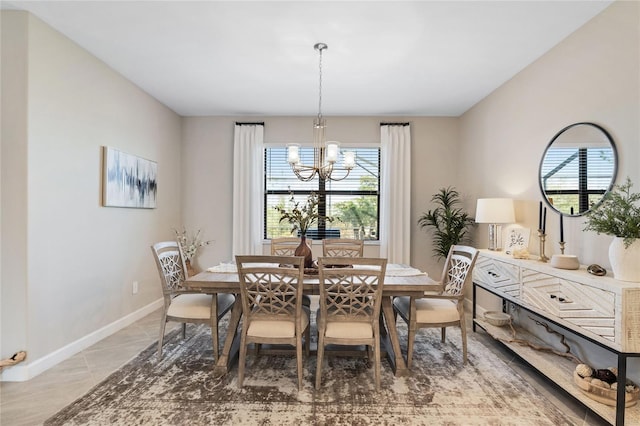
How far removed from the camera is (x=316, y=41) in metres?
2.87

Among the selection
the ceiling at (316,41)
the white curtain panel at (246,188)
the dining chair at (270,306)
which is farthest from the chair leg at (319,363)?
the white curtain panel at (246,188)

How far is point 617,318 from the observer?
182cm

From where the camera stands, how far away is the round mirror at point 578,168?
2.40m

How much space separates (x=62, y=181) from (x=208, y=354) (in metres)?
1.99

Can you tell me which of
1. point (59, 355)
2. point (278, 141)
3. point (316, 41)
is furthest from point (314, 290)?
point (278, 141)

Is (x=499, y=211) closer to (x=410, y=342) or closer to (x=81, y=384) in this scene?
(x=410, y=342)

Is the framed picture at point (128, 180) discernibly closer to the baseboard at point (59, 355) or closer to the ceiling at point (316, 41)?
the ceiling at point (316, 41)

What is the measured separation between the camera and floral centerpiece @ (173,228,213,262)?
16.0 feet

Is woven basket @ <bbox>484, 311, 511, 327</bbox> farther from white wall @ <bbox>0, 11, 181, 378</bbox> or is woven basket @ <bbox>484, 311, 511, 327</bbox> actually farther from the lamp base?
white wall @ <bbox>0, 11, 181, 378</bbox>

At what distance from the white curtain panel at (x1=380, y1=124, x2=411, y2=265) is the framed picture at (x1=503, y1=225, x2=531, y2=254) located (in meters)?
1.61

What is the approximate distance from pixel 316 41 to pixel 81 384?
10.9ft

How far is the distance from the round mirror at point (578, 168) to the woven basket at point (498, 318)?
121 centimetres

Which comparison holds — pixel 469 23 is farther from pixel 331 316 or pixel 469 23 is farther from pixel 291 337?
pixel 291 337

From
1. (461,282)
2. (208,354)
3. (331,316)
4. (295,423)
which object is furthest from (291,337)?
(461,282)
